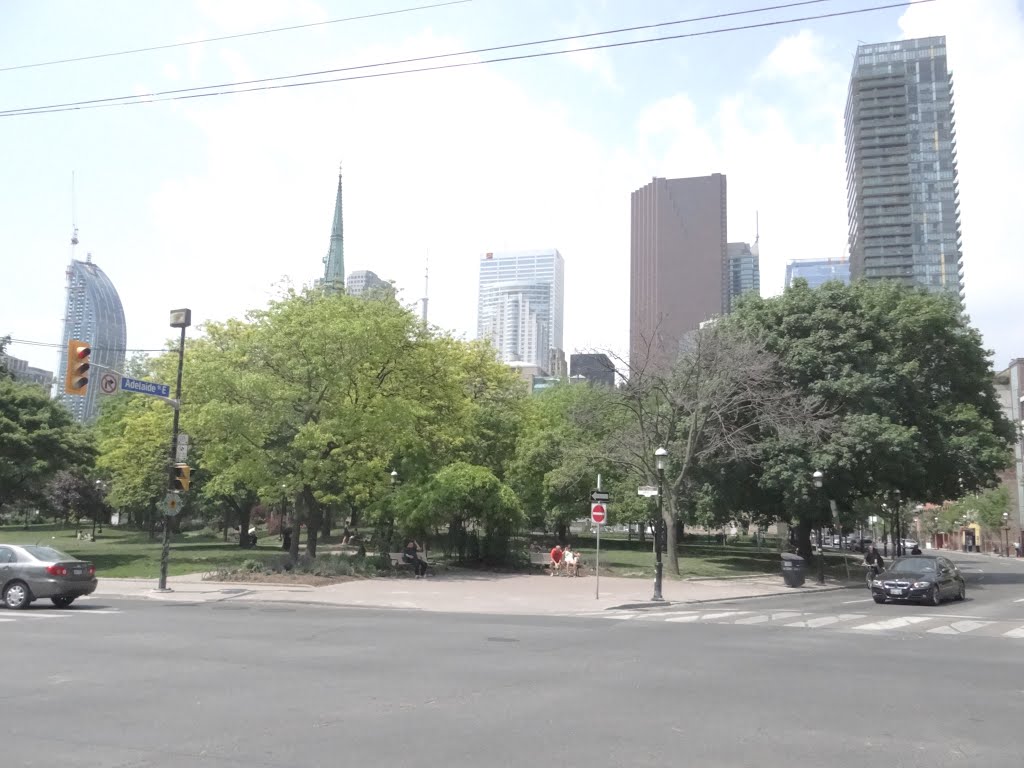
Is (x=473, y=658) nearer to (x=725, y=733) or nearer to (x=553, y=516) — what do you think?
(x=725, y=733)

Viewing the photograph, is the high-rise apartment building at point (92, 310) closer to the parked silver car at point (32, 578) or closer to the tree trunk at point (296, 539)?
the tree trunk at point (296, 539)

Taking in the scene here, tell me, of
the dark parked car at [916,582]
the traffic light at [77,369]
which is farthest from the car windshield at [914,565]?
the traffic light at [77,369]

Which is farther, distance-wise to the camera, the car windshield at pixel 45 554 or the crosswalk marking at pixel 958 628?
the car windshield at pixel 45 554

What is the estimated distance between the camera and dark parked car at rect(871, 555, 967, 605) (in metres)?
23.6

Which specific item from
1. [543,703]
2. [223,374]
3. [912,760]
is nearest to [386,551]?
[223,374]

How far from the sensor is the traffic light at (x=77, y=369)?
18.8 metres

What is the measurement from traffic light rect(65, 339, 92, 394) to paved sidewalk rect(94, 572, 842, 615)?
664 centimetres

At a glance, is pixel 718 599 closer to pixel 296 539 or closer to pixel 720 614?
pixel 720 614

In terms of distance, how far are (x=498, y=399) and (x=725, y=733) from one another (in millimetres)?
43940

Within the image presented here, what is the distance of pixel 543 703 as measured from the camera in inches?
346

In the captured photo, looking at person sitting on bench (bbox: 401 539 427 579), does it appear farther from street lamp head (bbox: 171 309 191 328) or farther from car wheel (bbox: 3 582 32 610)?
car wheel (bbox: 3 582 32 610)

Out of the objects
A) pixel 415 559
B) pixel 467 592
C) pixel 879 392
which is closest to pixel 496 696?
pixel 467 592

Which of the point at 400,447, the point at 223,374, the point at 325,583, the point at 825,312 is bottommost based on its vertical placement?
the point at 325,583

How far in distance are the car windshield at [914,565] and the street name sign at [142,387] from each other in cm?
2219
